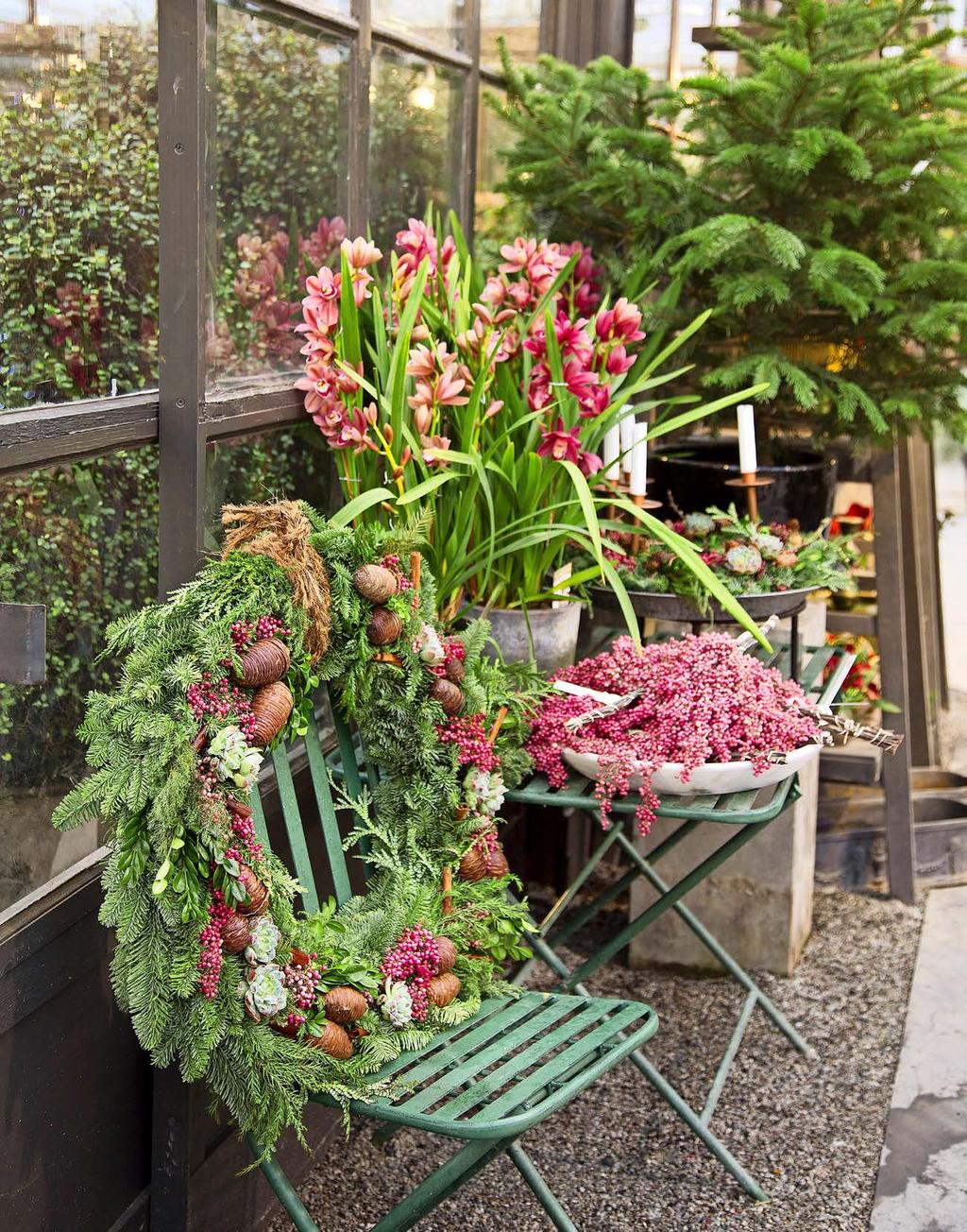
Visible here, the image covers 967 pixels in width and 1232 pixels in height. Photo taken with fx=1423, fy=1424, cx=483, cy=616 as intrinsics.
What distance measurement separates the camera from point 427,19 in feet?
9.65

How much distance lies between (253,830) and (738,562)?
120cm

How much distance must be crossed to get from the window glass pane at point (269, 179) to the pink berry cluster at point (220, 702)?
61 centimetres

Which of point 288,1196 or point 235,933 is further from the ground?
point 235,933

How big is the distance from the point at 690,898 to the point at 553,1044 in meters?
1.56

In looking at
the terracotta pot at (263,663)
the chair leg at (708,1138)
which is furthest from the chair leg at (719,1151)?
the terracotta pot at (263,663)

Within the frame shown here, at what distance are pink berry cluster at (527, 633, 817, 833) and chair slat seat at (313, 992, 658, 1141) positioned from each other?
311 mm

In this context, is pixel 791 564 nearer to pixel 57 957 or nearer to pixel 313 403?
pixel 313 403

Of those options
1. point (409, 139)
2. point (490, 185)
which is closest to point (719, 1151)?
point (409, 139)

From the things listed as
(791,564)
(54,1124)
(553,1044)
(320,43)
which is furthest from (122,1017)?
(320,43)

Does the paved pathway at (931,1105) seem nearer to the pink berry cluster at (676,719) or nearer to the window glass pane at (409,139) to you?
the pink berry cluster at (676,719)

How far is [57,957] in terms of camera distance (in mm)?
1867

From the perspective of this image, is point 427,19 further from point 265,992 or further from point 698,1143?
point 698,1143

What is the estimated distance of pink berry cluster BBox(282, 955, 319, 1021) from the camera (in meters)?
1.82

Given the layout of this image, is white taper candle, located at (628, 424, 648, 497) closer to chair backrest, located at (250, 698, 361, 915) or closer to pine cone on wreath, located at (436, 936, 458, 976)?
chair backrest, located at (250, 698, 361, 915)
